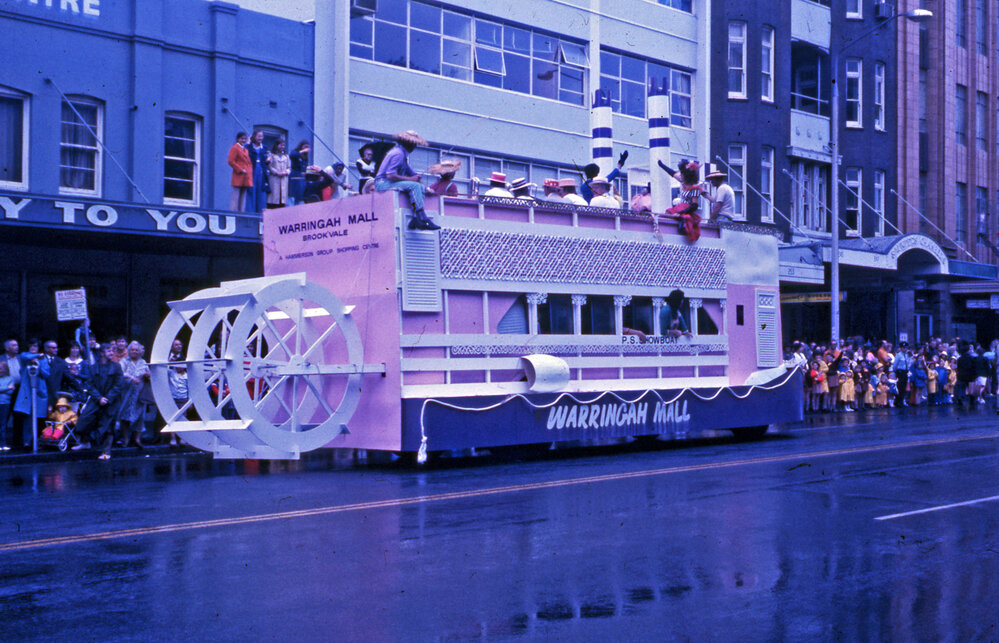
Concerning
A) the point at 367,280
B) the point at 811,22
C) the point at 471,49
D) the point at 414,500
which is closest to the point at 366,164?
the point at 367,280

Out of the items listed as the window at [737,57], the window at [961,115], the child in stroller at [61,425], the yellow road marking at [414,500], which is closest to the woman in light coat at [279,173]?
the child in stroller at [61,425]

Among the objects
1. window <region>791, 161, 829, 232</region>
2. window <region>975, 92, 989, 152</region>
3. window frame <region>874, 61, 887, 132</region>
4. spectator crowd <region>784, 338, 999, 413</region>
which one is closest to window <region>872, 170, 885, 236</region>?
window frame <region>874, 61, 887, 132</region>

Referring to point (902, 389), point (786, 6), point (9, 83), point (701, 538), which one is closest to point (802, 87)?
point (786, 6)

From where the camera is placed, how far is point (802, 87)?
3794 centimetres

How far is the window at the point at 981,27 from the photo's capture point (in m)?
44.7

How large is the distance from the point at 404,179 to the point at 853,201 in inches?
1095

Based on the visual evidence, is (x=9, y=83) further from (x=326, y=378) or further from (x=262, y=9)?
(x=326, y=378)

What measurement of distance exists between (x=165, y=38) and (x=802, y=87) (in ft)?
75.9

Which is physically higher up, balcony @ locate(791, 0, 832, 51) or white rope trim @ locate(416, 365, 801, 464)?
balcony @ locate(791, 0, 832, 51)

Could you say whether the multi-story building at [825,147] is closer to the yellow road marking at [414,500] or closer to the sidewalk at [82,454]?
the yellow road marking at [414,500]

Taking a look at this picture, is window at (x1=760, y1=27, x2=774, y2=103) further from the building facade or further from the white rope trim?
the white rope trim

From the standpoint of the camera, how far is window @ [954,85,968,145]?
43750 millimetres

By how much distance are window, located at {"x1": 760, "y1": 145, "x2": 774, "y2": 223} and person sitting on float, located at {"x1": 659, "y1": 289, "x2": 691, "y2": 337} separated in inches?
741

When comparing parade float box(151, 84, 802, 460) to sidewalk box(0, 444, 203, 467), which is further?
sidewalk box(0, 444, 203, 467)
